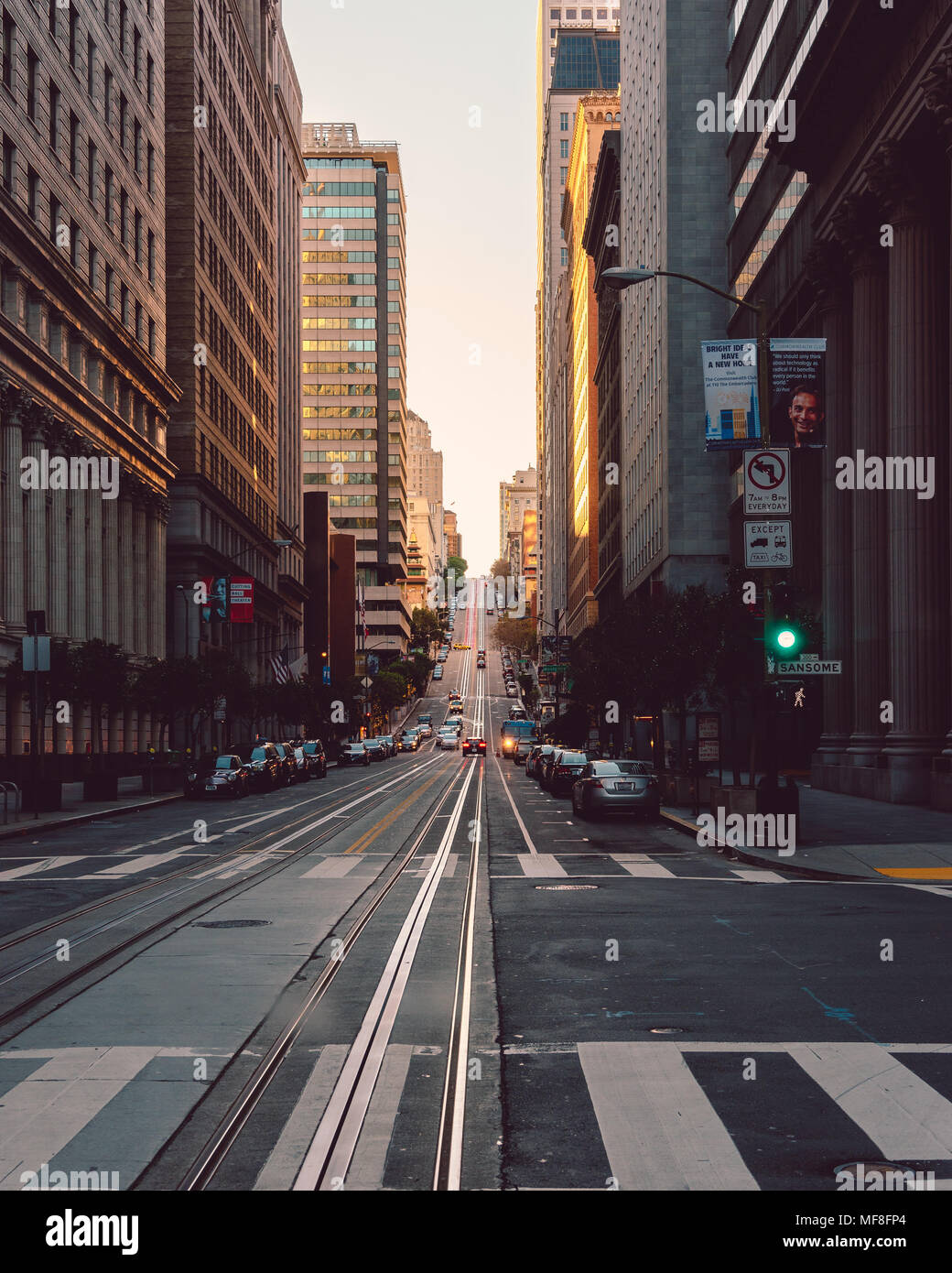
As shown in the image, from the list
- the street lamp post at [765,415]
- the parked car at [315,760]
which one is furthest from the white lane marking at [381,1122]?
the parked car at [315,760]

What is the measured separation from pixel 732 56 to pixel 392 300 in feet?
426

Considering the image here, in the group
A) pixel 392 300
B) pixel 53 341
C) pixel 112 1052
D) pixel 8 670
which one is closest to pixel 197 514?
pixel 53 341

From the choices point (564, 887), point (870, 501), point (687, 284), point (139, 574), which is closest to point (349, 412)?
point (139, 574)

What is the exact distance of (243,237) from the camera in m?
97.2

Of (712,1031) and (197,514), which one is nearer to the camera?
(712,1031)

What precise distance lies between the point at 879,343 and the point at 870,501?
4417 mm

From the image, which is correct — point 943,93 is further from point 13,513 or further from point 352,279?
point 352,279

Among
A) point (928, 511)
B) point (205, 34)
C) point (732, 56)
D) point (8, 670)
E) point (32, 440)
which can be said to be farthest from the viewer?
point (205, 34)

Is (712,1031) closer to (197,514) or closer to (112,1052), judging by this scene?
(112,1052)

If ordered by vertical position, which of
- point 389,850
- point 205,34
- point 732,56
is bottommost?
point 389,850

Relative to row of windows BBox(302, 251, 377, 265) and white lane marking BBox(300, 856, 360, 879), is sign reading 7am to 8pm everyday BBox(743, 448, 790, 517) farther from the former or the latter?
row of windows BBox(302, 251, 377, 265)

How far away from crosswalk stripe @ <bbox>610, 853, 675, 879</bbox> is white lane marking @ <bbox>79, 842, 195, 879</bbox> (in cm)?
745

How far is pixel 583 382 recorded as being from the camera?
127062 mm
